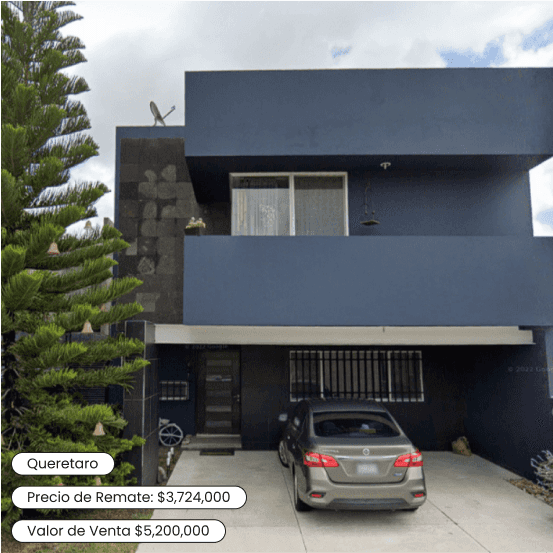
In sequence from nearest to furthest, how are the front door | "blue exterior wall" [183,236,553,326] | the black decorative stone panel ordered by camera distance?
"blue exterior wall" [183,236,553,326] < the black decorative stone panel < the front door

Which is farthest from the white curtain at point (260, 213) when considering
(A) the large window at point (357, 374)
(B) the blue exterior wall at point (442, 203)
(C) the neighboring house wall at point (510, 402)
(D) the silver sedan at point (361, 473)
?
(C) the neighboring house wall at point (510, 402)

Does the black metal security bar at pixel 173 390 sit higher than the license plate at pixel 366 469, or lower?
higher

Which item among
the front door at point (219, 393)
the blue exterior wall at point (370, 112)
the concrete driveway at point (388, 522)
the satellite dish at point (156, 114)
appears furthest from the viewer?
the satellite dish at point (156, 114)

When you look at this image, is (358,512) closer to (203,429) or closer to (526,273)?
(526,273)

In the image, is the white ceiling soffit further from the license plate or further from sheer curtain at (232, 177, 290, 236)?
the license plate

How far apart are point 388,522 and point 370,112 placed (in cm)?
611

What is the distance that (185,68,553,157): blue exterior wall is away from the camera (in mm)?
7738

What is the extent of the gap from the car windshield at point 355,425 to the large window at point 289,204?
10.0 ft

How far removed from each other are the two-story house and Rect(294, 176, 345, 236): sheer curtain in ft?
0.09

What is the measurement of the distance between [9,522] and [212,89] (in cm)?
669

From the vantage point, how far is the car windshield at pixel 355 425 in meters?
6.30

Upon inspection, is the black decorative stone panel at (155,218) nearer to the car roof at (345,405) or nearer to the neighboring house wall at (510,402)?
the car roof at (345,405)

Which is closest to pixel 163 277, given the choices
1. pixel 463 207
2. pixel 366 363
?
pixel 366 363

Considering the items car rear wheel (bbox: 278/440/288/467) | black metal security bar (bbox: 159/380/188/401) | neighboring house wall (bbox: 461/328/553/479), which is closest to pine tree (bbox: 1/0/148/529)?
car rear wheel (bbox: 278/440/288/467)
